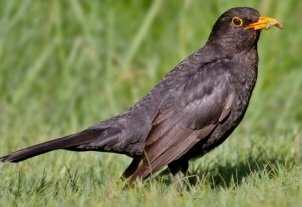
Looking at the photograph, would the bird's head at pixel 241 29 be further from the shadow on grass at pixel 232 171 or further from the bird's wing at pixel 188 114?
the shadow on grass at pixel 232 171

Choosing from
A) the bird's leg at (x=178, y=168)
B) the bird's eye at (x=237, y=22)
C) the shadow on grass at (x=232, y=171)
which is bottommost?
the shadow on grass at (x=232, y=171)

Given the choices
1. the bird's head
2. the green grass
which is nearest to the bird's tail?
the bird's head

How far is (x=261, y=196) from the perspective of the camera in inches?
206

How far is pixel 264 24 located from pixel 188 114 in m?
0.89

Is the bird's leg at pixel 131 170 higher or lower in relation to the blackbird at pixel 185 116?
lower

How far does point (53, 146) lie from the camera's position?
5727 millimetres

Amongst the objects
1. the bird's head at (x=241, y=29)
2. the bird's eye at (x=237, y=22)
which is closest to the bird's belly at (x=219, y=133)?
the bird's head at (x=241, y=29)

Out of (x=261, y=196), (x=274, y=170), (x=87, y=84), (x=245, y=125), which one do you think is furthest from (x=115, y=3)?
(x=261, y=196)

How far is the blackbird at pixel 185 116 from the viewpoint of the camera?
594 cm

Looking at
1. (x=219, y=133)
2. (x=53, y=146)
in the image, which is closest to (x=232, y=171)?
(x=219, y=133)

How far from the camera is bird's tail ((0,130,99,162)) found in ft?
18.3

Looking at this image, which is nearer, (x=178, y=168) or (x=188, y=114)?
(x=188, y=114)

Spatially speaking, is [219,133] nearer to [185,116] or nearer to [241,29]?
[185,116]

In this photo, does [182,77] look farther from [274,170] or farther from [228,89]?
[274,170]
